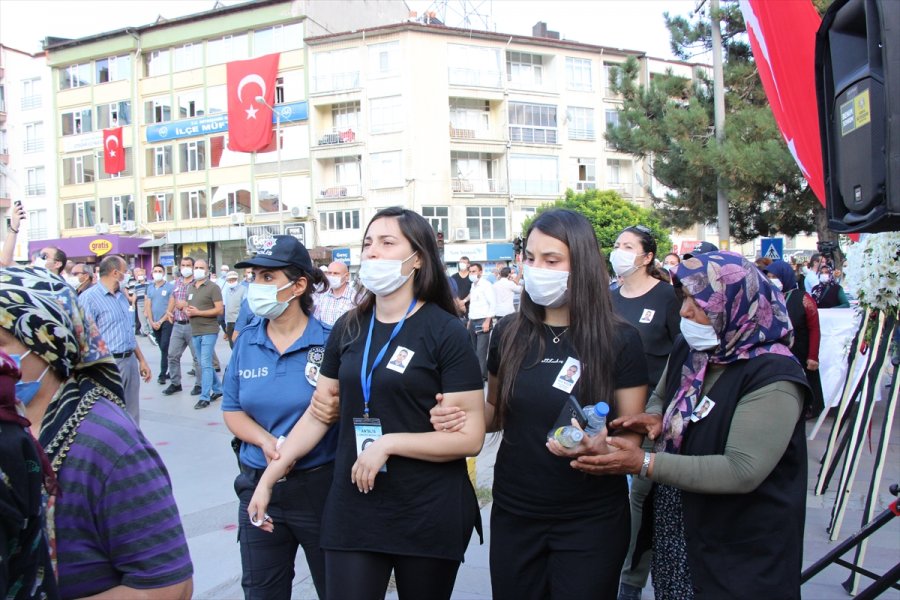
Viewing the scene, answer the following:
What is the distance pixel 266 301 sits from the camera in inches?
128

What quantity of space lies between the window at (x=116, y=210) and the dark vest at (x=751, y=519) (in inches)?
1802

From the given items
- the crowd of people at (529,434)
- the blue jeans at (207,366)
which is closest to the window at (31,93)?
the blue jeans at (207,366)

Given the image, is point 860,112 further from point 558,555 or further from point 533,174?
point 533,174

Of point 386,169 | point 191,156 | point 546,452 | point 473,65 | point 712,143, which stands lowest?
point 546,452

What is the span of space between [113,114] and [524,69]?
1038 inches

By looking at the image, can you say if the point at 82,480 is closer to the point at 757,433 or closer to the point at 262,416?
the point at 262,416

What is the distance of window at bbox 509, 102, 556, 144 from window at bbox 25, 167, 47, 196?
31385mm

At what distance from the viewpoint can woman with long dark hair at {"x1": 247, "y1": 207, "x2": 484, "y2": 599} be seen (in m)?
2.41

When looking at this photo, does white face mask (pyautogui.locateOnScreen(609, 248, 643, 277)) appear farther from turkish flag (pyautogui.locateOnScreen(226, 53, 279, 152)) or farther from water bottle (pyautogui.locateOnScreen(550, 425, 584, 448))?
turkish flag (pyautogui.locateOnScreen(226, 53, 279, 152))

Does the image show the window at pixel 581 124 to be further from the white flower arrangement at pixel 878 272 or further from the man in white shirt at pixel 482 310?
the white flower arrangement at pixel 878 272

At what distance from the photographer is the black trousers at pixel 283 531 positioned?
2.95 m

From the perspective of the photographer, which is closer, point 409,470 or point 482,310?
point 409,470

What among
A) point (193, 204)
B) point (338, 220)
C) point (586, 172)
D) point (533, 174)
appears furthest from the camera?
point (586, 172)

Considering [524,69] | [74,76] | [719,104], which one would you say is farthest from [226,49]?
[719,104]
